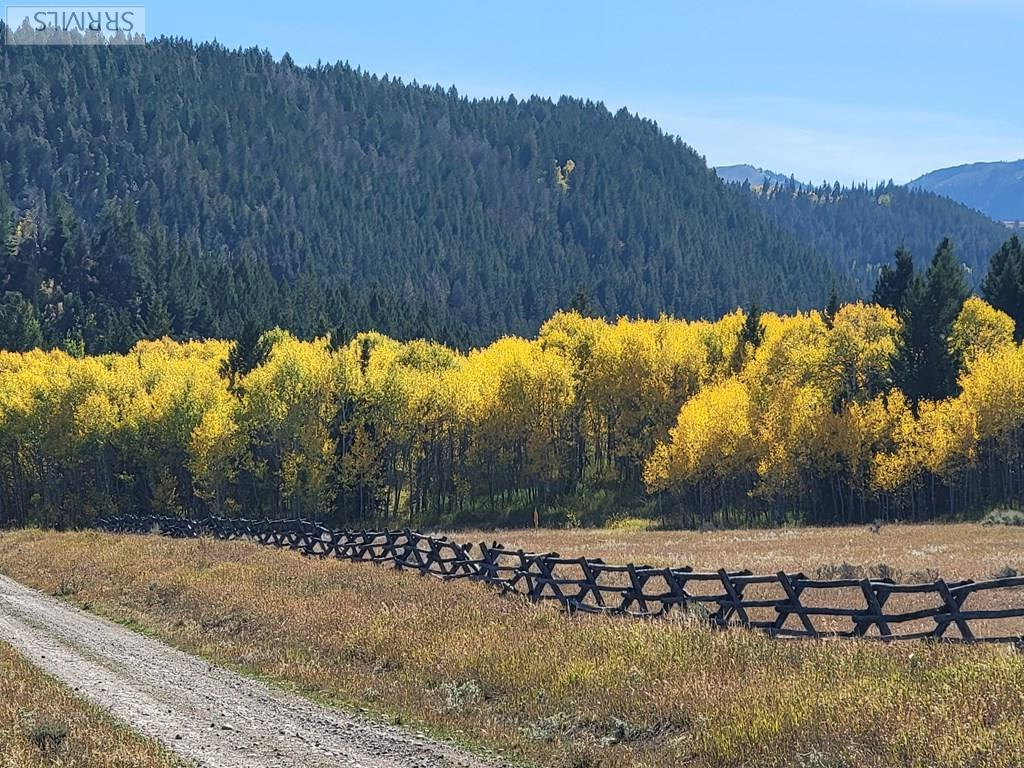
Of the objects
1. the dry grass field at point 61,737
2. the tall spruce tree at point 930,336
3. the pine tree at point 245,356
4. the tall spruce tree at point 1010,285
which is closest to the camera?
the dry grass field at point 61,737

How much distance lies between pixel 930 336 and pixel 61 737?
7685cm

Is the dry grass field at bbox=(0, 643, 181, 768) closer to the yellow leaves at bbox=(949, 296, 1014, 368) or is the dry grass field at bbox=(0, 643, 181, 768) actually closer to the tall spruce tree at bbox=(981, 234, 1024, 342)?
the yellow leaves at bbox=(949, 296, 1014, 368)

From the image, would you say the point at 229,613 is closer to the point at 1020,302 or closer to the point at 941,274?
the point at 941,274

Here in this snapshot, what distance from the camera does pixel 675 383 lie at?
→ 9412 cm

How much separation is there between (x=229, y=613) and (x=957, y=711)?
1879 cm

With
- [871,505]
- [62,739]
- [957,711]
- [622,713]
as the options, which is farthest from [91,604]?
[871,505]

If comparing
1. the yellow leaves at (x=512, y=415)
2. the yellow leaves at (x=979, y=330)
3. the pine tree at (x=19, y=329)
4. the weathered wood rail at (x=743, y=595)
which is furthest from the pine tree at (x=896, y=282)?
the pine tree at (x=19, y=329)

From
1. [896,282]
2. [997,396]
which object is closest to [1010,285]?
[896,282]

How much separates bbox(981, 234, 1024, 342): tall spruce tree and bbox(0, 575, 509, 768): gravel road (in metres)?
86.7

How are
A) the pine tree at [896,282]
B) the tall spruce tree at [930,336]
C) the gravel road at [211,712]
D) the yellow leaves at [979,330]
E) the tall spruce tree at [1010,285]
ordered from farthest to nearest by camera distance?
1. the pine tree at [896,282]
2. the tall spruce tree at [1010,285]
3. the yellow leaves at [979,330]
4. the tall spruce tree at [930,336]
5. the gravel road at [211,712]

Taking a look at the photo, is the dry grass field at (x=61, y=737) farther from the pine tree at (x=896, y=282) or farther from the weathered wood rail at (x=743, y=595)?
the pine tree at (x=896, y=282)

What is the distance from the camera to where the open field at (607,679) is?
12.1 m

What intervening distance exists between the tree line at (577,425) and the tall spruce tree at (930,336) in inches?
8.3

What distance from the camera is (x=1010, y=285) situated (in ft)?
286
